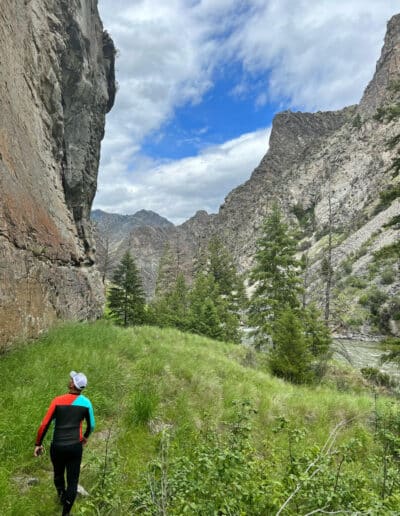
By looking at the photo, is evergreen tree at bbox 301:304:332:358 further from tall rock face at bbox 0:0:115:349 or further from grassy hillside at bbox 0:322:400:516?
tall rock face at bbox 0:0:115:349

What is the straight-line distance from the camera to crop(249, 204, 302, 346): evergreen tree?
906 inches

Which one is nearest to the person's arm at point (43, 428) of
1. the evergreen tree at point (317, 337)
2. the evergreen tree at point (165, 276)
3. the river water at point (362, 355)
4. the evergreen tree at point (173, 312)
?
the evergreen tree at point (317, 337)

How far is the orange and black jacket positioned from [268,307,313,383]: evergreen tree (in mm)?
11107

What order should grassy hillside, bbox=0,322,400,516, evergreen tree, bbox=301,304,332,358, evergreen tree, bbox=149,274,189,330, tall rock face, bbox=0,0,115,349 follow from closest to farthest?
grassy hillside, bbox=0,322,400,516
tall rock face, bbox=0,0,115,349
evergreen tree, bbox=301,304,332,358
evergreen tree, bbox=149,274,189,330

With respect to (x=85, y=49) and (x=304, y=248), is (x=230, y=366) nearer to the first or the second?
(x=85, y=49)

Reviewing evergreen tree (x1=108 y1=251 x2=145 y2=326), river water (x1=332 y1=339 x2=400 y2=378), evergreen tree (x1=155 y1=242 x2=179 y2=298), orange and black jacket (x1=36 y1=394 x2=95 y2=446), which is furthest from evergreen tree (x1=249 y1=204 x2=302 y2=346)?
evergreen tree (x1=155 y1=242 x2=179 y2=298)

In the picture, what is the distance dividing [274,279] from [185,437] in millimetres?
17807

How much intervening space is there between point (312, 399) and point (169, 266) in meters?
56.2

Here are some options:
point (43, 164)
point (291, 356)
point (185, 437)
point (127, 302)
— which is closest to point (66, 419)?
point (185, 437)

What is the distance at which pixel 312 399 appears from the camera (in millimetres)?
10383

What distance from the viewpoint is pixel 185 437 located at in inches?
276

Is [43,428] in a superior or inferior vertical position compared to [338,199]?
inferior

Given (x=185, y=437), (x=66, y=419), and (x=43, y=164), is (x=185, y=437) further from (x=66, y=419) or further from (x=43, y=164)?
(x=43, y=164)

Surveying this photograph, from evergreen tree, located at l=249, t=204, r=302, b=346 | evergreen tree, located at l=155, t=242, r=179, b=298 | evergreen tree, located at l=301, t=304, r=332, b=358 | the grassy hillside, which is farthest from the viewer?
evergreen tree, located at l=155, t=242, r=179, b=298
